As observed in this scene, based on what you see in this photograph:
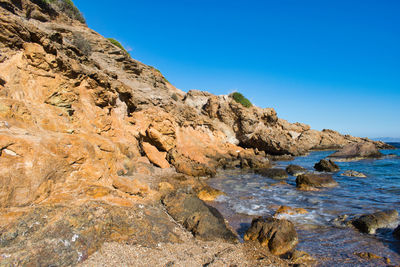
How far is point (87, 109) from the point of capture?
1001 cm

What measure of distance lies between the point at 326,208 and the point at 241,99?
89.5ft

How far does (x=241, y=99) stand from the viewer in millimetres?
33344

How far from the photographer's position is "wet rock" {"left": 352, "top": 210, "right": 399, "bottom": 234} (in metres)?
5.65

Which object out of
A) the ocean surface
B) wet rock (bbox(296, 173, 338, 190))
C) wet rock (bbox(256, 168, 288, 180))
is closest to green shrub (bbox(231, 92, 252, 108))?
wet rock (bbox(256, 168, 288, 180))

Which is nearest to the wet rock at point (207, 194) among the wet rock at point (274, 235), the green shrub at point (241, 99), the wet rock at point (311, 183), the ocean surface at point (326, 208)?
the ocean surface at point (326, 208)

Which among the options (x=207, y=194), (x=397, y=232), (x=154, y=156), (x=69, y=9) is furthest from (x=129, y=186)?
(x=69, y=9)

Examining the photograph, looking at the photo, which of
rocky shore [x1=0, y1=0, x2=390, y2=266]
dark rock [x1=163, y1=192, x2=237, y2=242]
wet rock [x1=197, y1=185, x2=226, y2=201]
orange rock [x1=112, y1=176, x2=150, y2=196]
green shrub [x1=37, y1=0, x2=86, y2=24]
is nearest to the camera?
rocky shore [x1=0, y1=0, x2=390, y2=266]

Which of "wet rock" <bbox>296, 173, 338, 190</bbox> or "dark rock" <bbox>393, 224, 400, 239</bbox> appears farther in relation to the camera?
"wet rock" <bbox>296, 173, 338, 190</bbox>

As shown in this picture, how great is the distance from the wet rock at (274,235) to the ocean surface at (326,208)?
1.05 feet

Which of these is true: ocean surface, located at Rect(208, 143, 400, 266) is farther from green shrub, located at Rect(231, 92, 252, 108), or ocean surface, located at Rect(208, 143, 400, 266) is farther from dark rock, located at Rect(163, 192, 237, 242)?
green shrub, located at Rect(231, 92, 252, 108)

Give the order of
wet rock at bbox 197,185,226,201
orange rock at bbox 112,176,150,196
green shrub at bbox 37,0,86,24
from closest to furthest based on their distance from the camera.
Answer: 1. orange rock at bbox 112,176,150,196
2. wet rock at bbox 197,185,226,201
3. green shrub at bbox 37,0,86,24

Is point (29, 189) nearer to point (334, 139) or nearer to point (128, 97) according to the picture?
point (128, 97)

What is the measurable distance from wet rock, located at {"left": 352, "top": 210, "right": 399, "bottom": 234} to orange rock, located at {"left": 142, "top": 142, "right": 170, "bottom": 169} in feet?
33.4

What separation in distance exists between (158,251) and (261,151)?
2731 cm
